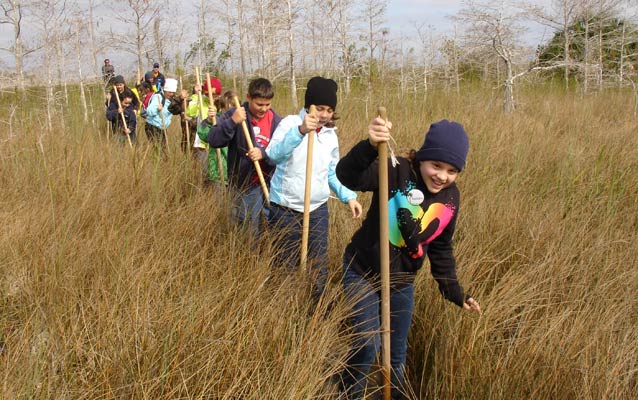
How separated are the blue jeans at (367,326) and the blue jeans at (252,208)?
1.24m

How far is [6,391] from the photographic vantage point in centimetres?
166

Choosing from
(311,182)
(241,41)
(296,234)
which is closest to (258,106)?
(311,182)

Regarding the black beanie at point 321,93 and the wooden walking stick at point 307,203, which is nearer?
the wooden walking stick at point 307,203

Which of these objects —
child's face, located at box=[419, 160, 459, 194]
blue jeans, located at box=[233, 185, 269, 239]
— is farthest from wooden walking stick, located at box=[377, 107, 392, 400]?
blue jeans, located at box=[233, 185, 269, 239]

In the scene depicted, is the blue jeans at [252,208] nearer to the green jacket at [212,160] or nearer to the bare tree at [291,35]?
the green jacket at [212,160]

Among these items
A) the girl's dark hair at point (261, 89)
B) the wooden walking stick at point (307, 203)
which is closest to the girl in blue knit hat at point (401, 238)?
the wooden walking stick at point (307, 203)

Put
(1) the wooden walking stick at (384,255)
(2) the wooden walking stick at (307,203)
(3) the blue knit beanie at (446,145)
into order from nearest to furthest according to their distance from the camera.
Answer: (1) the wooden walking stick at (384,255)
(3) the blue knit beanie at (446,145)
(2) the wooden walking stick at (307,203)

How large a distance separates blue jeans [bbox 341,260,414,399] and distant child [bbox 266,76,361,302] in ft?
2.25

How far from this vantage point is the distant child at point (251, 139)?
149 inches

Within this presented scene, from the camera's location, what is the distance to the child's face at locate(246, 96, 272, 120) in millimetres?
3926

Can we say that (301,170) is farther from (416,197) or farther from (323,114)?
(416,197)

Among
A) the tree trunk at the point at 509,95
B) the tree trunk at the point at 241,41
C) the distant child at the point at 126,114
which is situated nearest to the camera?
the distant child at the point at 126,114

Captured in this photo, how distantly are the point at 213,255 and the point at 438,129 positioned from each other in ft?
5.23

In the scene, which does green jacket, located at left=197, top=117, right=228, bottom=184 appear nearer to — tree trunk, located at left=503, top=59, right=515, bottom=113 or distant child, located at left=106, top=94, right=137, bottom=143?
distant child, located at left=106, top=94, right=137, bottom=143
